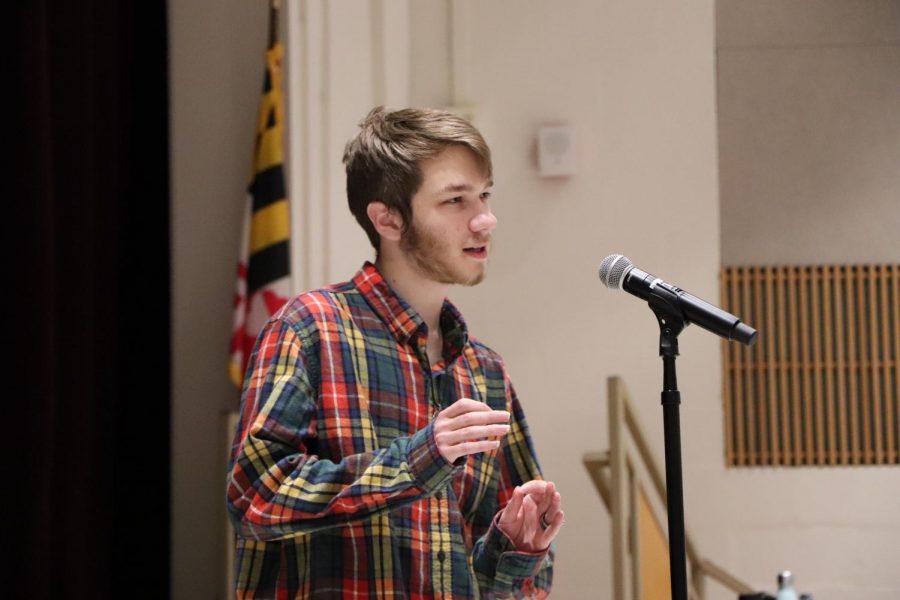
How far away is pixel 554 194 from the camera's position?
416 centimetres

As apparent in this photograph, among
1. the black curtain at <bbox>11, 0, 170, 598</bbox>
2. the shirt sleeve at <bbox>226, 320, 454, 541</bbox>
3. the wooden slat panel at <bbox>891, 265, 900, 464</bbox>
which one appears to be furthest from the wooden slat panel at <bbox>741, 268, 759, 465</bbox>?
the shirt sleeve at <bbox>226, 320, 454, 541</bbox>

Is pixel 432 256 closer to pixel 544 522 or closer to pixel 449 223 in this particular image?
pixel 449 223

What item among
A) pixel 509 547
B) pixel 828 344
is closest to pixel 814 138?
pixel 828 344

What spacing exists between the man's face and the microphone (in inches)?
7.6

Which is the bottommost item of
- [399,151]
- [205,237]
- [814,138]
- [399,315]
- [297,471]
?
[297,471]

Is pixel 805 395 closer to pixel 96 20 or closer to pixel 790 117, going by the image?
pixel 790 117

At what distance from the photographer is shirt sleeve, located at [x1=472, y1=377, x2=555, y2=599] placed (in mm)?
1603

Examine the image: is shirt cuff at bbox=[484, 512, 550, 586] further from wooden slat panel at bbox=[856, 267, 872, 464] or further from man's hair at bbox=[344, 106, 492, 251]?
wooden slat panel at bbox=[856, 267, 872, 464]

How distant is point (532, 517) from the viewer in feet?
5.14

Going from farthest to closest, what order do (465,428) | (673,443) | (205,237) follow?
(205,237) → (673,443) → (465,428)

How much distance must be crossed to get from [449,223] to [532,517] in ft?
1.46

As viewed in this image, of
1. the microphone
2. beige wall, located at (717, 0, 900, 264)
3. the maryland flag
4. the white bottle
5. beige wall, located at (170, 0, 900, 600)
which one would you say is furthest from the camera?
beige wall, located at (717, 0, 900, 264)

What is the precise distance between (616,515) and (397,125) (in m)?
1.72

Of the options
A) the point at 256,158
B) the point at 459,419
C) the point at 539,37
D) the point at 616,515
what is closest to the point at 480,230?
the point at 459,419
